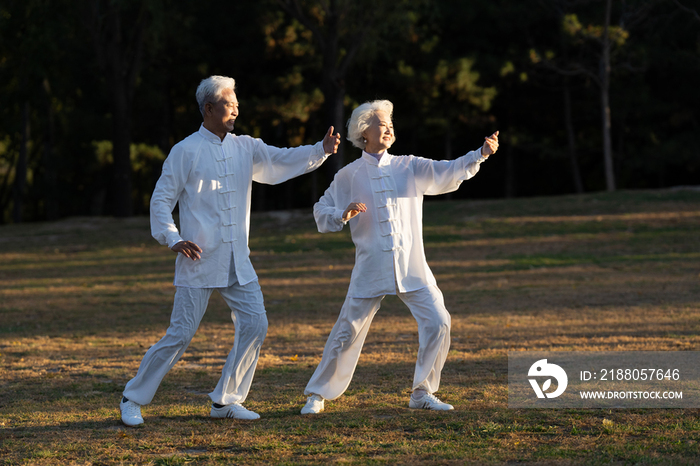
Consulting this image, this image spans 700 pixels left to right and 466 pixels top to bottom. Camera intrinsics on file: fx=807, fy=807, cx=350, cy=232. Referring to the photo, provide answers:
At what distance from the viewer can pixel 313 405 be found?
544cm

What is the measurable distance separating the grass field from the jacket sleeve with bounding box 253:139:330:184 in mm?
1630

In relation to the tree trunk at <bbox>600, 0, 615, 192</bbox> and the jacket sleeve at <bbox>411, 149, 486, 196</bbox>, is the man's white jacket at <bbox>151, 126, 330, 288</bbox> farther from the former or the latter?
the tree trunk at <bbox>600, 0, 615, 192</bbox>

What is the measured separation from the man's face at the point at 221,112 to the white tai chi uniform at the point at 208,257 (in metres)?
0.07

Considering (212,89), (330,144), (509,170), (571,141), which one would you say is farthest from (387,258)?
(509,170)

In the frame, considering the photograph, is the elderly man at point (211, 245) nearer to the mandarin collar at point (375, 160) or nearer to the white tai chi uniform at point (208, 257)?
the white tai chi uniform at point (208, 257)

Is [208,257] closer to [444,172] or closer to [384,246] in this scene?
[384,246]

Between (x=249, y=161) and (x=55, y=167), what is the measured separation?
31.6 meters

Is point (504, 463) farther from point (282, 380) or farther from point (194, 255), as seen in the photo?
point (282, 380)

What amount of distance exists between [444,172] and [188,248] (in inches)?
70.5

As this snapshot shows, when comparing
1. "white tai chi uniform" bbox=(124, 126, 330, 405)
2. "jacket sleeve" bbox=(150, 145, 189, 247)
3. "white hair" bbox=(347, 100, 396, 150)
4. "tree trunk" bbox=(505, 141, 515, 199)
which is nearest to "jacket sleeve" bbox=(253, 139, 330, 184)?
"white tai chi uniform" bbox=(124, 126, 330, 405)

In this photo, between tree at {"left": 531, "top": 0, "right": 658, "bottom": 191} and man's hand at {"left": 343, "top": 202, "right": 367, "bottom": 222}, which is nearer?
man's hand at {"left": 343, "top": 202, "right": 367, "bottom": 222}

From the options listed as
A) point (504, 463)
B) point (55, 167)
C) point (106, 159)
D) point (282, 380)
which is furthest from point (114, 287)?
point (55, 167)

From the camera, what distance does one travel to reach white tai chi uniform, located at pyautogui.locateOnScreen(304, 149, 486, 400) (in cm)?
539

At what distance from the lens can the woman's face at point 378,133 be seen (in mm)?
5523
